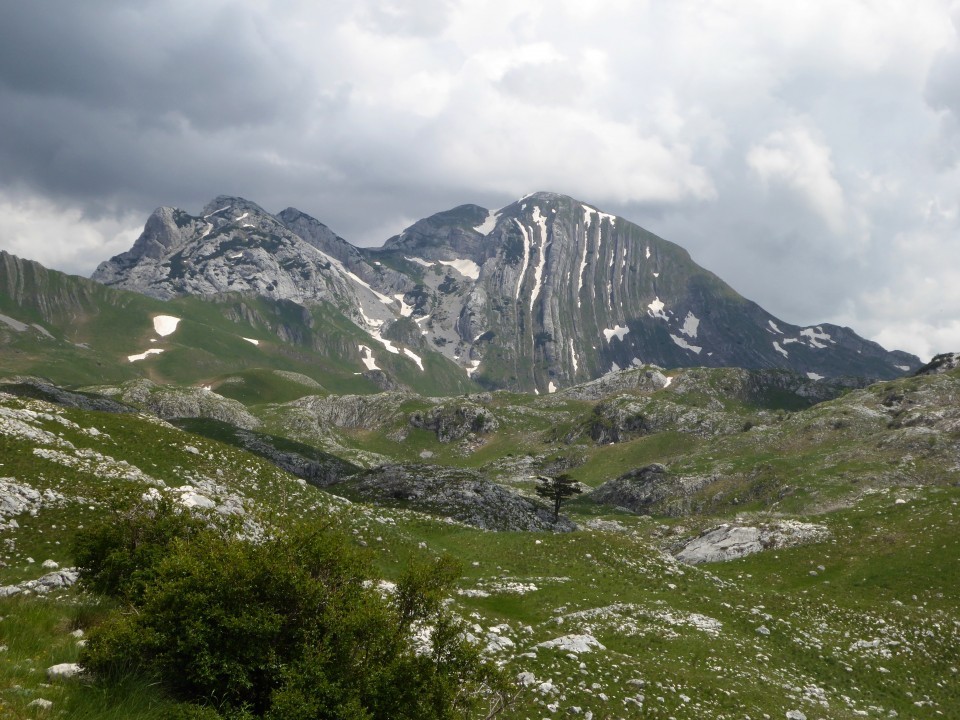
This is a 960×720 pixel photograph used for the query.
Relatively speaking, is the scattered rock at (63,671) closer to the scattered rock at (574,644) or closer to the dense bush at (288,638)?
the dense bush at (288,638)

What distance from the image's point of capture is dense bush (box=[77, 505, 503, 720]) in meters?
14.9

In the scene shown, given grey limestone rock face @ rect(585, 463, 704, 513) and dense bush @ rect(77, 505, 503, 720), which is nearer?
dense bush @ rect(77, 505, 503, 720)

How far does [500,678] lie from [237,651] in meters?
7.58

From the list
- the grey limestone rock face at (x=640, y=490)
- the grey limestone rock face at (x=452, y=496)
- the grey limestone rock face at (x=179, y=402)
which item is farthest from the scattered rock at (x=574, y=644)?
the grey limestone rock face at (x=179, y=402)

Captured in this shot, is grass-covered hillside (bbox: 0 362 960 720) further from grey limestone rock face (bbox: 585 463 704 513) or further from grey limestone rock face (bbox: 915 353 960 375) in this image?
grey limestone rock face (bbox: 915 353 960 375)

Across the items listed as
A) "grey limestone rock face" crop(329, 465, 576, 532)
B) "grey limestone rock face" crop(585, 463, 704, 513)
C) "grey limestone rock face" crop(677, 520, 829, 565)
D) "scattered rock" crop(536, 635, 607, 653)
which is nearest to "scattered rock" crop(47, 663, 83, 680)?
"scattered rock" crop(536, 635, 607, 653)

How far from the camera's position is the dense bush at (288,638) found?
49.0 feet

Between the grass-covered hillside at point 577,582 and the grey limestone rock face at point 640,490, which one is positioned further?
the grey limestone rock face at point 640,490

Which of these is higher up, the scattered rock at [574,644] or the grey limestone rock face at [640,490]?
the scattered rock at [574,644]

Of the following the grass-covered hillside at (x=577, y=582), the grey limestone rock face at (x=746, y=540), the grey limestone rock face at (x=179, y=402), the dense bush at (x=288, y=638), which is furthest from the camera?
the grey limestone rock face at (x=179, y=402)

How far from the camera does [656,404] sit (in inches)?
7849

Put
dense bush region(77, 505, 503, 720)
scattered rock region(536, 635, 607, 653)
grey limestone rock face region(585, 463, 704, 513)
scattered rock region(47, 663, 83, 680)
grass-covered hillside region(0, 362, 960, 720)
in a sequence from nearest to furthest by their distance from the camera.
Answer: scattered rock region(47, 663, 83, 680) < dense bush region(77, 505, 503, 720) < grass-covered hillside region(0, 362, 960, 720) < scattered rock region(536, 635, 607, 653) < grey limestone rock face region(585, 463, 704, 513)

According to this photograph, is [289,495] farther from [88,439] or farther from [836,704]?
[836,704]

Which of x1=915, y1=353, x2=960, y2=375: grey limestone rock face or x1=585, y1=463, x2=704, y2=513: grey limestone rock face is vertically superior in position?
x1=915, y1=353, x2=960, y2=375: grey limestone rock face
